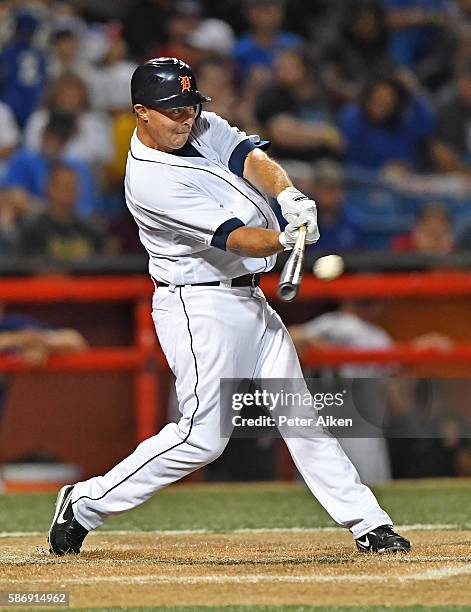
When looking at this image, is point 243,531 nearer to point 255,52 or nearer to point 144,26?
point 255,52

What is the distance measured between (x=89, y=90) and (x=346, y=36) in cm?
247

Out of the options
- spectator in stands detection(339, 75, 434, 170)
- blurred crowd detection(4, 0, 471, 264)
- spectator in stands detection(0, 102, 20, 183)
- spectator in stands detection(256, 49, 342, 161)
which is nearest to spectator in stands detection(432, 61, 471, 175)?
blurred crowd detection(4, 0, 471, 264)

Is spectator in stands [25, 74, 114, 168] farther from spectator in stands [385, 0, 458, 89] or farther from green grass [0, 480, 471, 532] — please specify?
spectator in stands [385, 0, 458, 89]

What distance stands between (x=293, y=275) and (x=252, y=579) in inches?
39.7

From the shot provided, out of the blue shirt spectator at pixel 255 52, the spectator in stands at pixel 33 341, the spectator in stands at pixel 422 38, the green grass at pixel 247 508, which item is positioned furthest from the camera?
the spectator in stands at pixel 422 38

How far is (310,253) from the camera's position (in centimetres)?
843

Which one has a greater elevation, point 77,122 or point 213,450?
point 77,122

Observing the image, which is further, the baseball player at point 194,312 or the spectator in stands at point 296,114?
the spectator in stands at point 296,114

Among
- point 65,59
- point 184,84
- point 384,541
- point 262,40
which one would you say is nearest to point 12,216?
point 65,59

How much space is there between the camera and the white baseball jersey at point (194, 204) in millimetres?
4488

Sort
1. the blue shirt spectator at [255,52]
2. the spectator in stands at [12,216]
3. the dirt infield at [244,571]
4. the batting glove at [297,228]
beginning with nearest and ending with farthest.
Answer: the dirt infield at [244,571] < the batting glove at [297,228] < the spectator in stands at [12,216] < the blue shirt spectator at [255,52]

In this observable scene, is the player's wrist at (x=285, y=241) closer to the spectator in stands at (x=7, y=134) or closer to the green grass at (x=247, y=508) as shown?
the green grass at (x=247, y=508)

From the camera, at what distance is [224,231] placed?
4.39 metres

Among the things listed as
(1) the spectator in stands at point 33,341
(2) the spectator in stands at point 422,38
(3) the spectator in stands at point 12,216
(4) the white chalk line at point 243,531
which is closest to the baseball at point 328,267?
(4) the white chalk line at point 243,531
